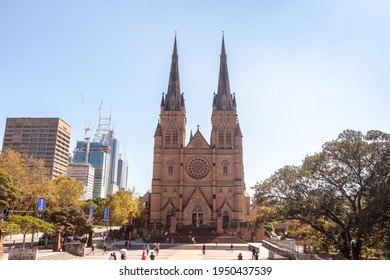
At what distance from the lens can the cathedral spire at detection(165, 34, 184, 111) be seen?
6056cm

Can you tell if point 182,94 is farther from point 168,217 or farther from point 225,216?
point 225,216

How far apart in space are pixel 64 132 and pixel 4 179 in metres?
103

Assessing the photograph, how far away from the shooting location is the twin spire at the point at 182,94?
6031 centimetres

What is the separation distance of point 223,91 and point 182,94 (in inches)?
300

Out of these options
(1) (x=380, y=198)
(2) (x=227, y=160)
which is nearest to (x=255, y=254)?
(1) (x=380, y=198)

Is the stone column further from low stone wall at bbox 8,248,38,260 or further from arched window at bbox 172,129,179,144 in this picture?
low stone wall at bbox 8,248,38,260

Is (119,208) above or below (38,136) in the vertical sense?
below

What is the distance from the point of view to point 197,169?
56812mm

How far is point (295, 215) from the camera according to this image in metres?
25.3

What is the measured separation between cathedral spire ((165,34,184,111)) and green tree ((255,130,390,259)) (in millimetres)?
35821

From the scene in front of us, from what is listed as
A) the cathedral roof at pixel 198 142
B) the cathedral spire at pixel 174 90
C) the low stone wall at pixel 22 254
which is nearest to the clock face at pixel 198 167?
the cathedral roof at pixel 198 142

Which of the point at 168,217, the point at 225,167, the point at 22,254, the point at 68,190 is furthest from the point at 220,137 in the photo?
the point at 22,254

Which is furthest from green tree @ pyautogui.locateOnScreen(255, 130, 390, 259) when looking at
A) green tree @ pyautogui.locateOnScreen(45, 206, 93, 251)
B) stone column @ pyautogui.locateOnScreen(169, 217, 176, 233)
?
stone column @ pyautogui.locateOnScreen(169, 217, 176, 233)
